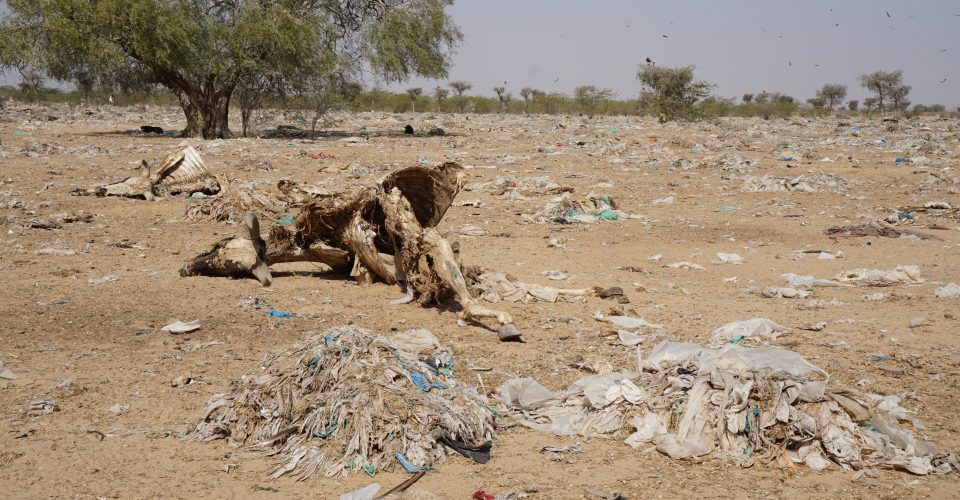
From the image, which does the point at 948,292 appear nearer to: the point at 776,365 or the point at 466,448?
the point at 776,365

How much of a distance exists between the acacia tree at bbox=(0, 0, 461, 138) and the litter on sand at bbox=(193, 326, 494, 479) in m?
13.5

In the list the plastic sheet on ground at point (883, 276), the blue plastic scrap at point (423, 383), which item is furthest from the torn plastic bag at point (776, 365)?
the plastic sheet on ground at point (883, 276)

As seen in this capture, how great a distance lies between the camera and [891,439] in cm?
338

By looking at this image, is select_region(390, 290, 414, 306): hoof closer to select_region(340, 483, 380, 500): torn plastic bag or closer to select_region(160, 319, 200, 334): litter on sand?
select_region(160, 319, 200, 334): litter on sand

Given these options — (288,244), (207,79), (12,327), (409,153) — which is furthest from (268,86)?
(12,327)

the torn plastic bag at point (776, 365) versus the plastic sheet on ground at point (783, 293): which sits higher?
the torn plastic bag at point (776, 365)

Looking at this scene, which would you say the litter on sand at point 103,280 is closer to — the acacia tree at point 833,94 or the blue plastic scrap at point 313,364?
the blue plastic scrap at point 313,364

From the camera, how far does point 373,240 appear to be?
598 centimetres

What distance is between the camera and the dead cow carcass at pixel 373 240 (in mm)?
5555

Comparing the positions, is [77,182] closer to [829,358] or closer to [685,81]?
[829,358]

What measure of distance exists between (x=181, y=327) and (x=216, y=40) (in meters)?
12.6

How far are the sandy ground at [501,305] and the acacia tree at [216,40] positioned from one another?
353cm

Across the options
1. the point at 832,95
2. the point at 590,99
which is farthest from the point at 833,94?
the point at 590,99

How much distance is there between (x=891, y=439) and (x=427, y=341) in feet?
7.94
